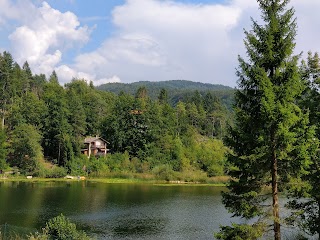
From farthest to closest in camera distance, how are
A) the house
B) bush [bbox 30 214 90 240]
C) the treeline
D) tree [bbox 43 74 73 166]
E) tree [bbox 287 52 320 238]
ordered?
the house < tree [bbox 43 74 73 166] < the treeline < bush [bbox 30 214 90 240] < tree [bbox 287 52 320 238]

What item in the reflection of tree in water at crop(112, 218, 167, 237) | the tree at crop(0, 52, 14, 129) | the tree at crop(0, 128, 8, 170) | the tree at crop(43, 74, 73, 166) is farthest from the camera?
the tree at crop(0, 52, 14, 129)

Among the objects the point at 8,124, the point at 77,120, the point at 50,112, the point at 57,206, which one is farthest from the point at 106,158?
the point at 57,206

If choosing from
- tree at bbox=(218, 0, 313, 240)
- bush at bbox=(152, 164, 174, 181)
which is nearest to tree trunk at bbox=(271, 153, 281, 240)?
tree at bbox=(218, 0, 313, 240)

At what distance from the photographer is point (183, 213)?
41.2 meters

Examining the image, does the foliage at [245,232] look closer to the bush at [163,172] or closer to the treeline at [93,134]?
the treeline at [93,134]

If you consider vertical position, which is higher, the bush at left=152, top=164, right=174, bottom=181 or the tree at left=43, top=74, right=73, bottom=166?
the tree at left=43, top=74, right=73, bottom=166

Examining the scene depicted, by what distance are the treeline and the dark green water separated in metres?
15.8

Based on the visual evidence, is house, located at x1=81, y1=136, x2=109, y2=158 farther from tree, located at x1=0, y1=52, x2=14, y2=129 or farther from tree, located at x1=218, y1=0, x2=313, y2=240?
tree, located at x1=218, y1=0, x2=313, y2=240

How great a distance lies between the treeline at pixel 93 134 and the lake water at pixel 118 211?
624 inches

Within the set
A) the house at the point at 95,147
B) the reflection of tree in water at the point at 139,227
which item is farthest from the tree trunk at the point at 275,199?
the house at the point at 95,147

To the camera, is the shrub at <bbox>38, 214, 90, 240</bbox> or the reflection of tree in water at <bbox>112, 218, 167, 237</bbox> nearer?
the shrub at <bbox>38, 214, 90, 240</bbox>

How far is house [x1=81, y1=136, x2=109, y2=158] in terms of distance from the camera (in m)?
86.8

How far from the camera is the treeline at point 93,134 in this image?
245ft

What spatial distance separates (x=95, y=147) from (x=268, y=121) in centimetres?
7328
